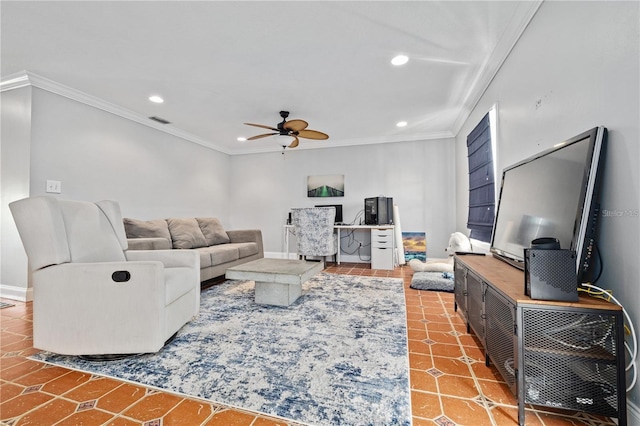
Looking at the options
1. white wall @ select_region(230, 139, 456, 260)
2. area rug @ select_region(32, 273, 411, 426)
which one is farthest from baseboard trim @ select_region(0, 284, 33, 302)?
white wall @ select_region(230, 139, 456, 260)

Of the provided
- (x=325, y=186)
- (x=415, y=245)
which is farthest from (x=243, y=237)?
(x=415, y=245)

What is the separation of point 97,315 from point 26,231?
0.67 m

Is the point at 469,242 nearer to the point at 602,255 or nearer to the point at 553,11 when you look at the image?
the point at 602,255

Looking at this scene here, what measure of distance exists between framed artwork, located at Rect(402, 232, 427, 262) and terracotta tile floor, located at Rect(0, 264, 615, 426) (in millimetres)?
3105

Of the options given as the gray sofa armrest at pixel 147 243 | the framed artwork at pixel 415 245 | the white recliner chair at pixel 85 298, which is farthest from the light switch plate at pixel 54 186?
the framed artwork at pixel 415 245

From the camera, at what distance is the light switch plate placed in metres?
2.99

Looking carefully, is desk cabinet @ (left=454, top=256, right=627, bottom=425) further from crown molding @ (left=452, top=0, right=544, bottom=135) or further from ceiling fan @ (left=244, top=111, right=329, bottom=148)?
ceiling fan @ (left=244, top=111, right=329, bottom=148)

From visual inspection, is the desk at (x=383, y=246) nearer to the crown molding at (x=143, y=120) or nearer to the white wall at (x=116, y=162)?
the crown molding at (x=143, y=120)

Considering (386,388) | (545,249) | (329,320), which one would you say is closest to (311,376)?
(386,388)

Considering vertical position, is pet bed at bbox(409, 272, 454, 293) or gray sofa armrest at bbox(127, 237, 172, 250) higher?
gray sofa armrest at bbox(127, 237, 172, 250)

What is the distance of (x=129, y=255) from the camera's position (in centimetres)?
226

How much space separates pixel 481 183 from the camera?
3131mm

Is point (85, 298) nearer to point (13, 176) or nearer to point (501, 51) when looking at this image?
point (13, 176)

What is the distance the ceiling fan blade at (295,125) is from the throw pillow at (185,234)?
200cm
